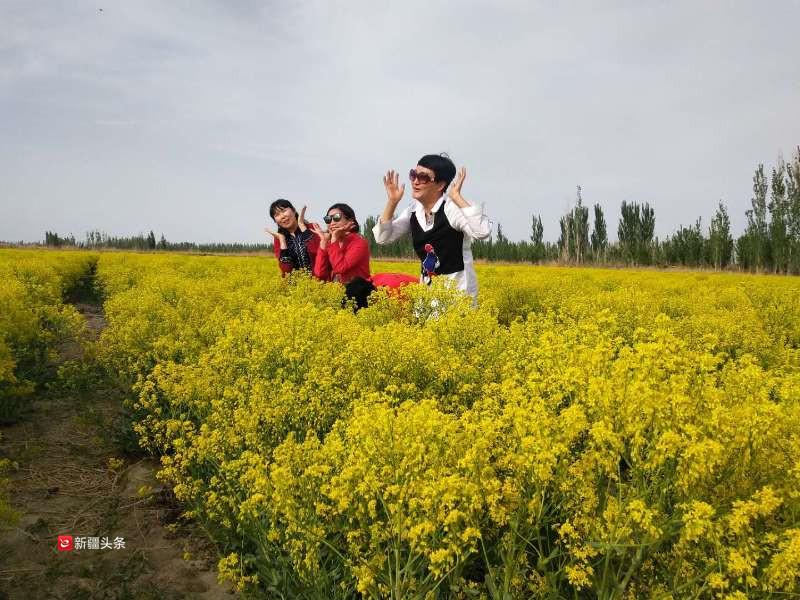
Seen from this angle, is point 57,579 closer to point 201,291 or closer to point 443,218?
point 443,218

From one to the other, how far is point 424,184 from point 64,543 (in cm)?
394

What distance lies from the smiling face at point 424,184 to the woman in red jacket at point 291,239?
101 inches

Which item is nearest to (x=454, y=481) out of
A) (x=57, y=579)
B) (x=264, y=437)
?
(x=264, y=437)

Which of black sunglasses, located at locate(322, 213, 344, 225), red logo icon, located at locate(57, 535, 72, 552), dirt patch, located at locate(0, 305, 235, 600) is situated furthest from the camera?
black sunglasses, located at locate(322, 213, 344, 225)

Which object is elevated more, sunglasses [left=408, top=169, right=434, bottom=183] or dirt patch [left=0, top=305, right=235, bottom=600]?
sunglasses [left=408, top=169, right=434, bottom=183]

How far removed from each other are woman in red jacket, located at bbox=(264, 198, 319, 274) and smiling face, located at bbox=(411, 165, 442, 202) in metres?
2.55

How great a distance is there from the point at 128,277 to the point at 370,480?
1302 cm

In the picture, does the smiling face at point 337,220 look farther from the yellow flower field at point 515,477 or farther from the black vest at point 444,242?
the yellow flower field at point 515,477

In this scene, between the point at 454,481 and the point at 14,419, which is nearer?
the point at 454,481

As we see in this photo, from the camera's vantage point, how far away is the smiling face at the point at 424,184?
5332mm

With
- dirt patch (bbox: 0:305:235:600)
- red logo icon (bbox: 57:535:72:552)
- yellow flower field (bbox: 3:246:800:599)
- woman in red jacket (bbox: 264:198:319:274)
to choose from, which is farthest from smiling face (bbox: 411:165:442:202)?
red logo icon (bbox: 57:535:72:552)

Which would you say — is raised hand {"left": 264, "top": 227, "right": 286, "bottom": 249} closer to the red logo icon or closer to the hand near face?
the hand near face

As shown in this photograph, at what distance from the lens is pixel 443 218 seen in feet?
17.4

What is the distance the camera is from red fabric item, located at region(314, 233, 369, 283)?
6.62m
